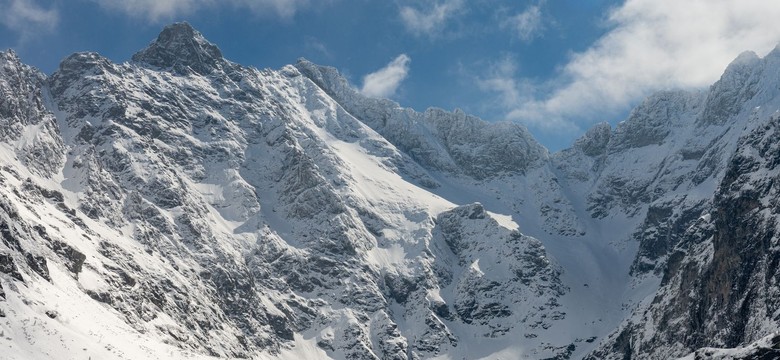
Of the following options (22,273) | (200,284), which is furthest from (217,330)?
(22,273)

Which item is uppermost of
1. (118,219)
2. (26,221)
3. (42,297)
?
(118,219)

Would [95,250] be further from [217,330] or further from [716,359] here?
[716,359]

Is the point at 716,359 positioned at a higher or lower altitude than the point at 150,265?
lower

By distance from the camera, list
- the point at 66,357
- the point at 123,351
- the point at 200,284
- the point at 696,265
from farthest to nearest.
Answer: the point at 200,284, the point at 696,265, the point at 123,351, the point at 66,357

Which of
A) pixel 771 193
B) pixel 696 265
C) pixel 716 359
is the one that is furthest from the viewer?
pixel 696 265

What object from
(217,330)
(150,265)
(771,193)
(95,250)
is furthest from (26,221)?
(771,193)

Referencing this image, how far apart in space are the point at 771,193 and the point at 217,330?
107786mm

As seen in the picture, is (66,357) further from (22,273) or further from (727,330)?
(727,330)

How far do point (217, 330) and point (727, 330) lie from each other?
3868 inches

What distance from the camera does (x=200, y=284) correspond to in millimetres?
197375

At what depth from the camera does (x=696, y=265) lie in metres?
166

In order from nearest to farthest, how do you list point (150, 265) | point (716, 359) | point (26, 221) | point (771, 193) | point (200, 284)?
point (716, 359) → point (26, 221) → point (771, 193) → point (150, 265) → point (200, 284)

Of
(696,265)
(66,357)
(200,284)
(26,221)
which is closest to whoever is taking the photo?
(66,357)

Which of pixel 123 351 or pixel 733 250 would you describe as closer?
pixel 123 351
